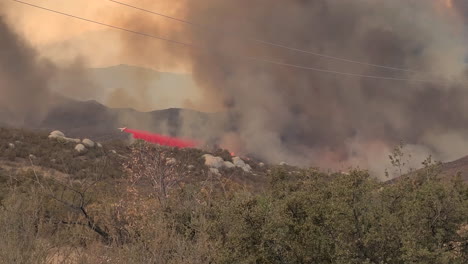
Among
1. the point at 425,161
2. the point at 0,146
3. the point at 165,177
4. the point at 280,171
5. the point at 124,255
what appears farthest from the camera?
the point at 0,146

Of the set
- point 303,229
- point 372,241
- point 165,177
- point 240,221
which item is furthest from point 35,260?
point 165,177

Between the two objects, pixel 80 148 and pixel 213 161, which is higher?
pixel 213 161

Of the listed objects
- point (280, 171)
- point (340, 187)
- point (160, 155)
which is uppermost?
point (160, 155)

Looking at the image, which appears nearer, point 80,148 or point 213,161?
point 80,148

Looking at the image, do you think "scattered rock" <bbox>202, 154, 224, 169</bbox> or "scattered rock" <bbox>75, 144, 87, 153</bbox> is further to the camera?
"scattered rock" <bbox>202, 154, 224, 169</bbox>

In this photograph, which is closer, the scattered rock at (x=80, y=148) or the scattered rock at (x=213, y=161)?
the scattered rock at (x=80, y=148)

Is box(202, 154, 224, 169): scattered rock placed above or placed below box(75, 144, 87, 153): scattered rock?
above

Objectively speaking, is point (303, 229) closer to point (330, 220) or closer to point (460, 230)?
point (330, 220)

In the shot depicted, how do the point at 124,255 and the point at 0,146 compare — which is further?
the point at 0,146

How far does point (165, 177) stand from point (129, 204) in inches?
215

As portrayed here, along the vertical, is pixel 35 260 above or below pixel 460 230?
below

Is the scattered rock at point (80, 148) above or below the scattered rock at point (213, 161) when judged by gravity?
below

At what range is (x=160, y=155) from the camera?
98.0 feet

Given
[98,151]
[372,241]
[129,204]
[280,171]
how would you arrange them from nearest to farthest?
[372,241]
[280,171]
[129,204]
[98,151]
